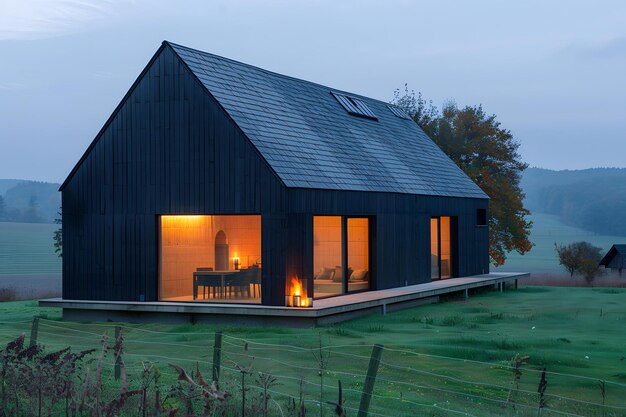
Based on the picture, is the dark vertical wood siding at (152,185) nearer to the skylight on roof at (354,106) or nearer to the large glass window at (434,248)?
the skylight on roof at (354,106)

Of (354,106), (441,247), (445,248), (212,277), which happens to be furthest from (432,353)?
(354,106)

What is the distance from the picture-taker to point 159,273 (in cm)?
1897

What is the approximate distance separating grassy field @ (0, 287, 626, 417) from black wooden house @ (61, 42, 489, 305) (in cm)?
138

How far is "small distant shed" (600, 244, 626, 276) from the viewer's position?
38156 millimetres

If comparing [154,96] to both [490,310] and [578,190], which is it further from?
[578,190]

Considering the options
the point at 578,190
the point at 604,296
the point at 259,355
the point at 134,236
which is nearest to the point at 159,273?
the point at 134,236

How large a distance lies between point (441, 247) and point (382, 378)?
14.8 metres

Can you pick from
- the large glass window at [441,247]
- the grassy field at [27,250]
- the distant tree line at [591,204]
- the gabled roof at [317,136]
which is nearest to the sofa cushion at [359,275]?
the gabled roof at [317,136]

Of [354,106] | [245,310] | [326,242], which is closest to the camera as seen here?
[245,310]

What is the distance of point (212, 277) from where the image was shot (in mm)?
18672

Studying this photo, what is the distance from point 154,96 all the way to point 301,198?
167 inches

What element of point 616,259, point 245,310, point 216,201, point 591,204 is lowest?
point 245,310

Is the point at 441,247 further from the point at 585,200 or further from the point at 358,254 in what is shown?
the point at 585,200

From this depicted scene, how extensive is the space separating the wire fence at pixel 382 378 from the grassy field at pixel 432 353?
0.07ft
